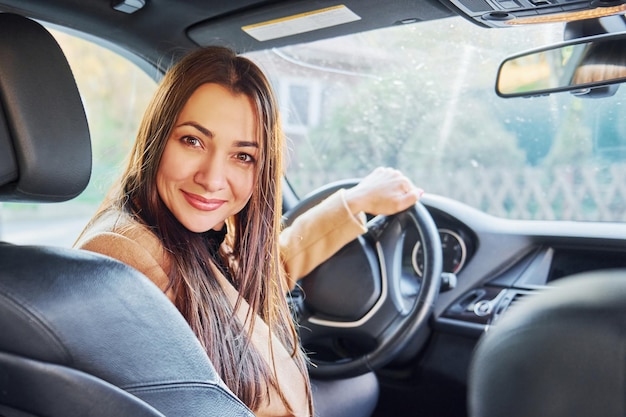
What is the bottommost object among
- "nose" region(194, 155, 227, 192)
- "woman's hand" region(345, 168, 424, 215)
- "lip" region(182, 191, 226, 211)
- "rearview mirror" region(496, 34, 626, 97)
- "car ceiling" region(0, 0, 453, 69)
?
"woman's hand" region(345, 168, 424, 215)

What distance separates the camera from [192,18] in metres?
2.37

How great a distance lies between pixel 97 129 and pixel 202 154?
2.58ft

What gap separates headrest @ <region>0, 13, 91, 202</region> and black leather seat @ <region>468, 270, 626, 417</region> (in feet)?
3.09

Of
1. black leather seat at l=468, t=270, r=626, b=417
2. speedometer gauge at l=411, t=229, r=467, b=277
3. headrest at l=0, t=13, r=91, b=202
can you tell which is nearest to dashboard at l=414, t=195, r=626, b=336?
speedometer gauge at l=411, t=229, r=467, b=277

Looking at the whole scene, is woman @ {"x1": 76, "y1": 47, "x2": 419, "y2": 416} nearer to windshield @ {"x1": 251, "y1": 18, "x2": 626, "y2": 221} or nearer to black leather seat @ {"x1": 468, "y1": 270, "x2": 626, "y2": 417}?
windshield @ {"x1": 251, "y1": 18, "x2": 626, "y2": 221}

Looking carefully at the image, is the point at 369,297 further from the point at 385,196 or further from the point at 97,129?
the point at 97,129

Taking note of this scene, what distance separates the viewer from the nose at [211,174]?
1799 millimetres

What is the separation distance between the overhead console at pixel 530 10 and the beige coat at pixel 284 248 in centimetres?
76

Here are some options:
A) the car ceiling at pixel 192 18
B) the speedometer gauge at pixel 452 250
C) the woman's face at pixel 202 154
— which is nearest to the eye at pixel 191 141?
the woman's face at pixel 202 154

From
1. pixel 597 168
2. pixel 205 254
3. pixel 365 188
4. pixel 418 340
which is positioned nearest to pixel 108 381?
pixel 205 254

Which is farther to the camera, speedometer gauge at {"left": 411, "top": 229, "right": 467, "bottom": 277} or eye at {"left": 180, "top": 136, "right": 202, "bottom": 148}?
speedometer gauge at {"left": 411, "top": 229, "right": 467, "bottom": 277}

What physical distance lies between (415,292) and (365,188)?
389 mm

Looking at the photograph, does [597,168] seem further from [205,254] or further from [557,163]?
[205,254]

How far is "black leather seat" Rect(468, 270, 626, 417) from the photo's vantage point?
22.6 inches
